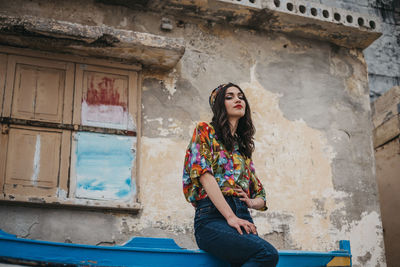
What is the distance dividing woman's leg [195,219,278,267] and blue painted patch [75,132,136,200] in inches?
86.8

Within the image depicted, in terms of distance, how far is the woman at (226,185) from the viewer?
375 centimetres

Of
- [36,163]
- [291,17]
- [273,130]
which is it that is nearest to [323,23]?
[291,17]

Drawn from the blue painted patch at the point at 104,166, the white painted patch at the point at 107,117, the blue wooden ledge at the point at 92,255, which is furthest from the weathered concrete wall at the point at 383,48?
the blue wooden ledge at the point at 92,255

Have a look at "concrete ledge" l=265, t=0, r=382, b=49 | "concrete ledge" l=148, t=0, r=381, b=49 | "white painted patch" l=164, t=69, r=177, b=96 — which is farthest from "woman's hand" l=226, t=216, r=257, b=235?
"concrete ledge" l=265, t=0, r=382, b=49

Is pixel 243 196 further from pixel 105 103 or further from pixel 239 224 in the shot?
pixel 105 103

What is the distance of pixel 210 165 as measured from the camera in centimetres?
395

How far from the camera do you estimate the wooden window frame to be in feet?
18.7

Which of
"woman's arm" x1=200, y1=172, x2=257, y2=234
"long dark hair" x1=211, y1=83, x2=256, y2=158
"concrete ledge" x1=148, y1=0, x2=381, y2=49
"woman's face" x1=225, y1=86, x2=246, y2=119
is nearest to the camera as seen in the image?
"woman's arm" x1=200, y1=172, x2=257, y2=234

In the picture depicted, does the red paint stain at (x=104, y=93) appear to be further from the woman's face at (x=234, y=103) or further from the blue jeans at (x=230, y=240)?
the blue jeans at (x=230, y=240)

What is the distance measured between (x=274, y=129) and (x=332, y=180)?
0.97m

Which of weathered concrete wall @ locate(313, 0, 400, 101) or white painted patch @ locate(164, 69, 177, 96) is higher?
weathered concrete wall @ locate(313, 0, 400, 101)

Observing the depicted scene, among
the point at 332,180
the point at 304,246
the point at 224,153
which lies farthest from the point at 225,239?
the point at 332,180

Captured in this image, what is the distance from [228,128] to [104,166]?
2187mm

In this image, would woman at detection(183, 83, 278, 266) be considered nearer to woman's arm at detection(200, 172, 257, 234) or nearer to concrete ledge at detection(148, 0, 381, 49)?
woman's arm at detection(200, 172, 257, 234)
